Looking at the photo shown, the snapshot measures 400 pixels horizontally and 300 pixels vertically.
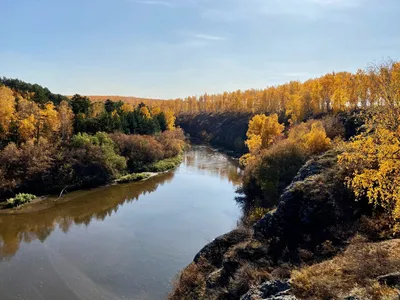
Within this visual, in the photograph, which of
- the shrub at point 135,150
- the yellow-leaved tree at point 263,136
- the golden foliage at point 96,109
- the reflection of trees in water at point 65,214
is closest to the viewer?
the reflection of trees in water at point 65,214

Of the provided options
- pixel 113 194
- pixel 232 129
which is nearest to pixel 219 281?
pixel 113 194

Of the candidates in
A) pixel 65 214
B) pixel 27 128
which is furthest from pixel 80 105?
pixel 65 214

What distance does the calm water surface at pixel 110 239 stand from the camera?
20594mm

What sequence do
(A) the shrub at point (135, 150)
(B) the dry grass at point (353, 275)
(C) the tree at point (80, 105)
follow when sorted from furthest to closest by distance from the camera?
(C) the tree at point (80, 105) < (A) the shrub at point (135, 150) < (B) the dry grass at point (353, 275)

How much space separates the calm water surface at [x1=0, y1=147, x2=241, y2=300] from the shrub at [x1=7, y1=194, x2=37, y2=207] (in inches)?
48.4

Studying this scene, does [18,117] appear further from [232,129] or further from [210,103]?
[210,103]

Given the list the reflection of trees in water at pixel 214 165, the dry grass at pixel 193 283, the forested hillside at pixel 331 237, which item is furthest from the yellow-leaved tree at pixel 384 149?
the reflection of trees in water at pixel 214 165

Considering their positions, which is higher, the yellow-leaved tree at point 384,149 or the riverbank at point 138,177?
the yellow-leaved tree at point 384,149

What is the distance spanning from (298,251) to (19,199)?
105 feet

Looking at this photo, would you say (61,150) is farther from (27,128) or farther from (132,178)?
(132,178)

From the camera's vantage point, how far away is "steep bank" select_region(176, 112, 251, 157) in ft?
312

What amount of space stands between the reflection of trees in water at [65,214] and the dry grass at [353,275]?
22773 millimetres

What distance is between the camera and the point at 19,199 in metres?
35.9

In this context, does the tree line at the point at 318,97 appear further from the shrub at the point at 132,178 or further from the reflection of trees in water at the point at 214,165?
the shrub at the point at 132,178
